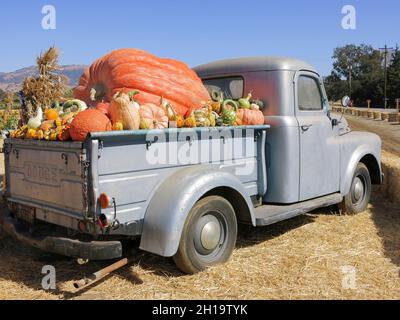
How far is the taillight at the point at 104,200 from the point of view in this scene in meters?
3.54

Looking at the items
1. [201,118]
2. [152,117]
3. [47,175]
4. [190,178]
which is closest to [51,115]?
[47,175]

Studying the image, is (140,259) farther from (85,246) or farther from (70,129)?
(70,129)

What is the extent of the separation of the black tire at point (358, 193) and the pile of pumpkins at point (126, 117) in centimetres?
210

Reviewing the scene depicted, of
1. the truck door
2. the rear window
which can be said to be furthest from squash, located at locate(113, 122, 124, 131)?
the truck door

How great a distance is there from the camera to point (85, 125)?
3625mm

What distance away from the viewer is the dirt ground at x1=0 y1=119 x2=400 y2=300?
393cm

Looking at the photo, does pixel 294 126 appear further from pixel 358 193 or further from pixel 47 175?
pixel 47 175

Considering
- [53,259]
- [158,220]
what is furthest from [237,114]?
[53,259]

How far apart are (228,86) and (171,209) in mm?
2454

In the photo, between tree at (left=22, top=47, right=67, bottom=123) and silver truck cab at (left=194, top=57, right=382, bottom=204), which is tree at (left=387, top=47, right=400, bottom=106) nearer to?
tree at (left=22, top=47, right=67, bottom=123)

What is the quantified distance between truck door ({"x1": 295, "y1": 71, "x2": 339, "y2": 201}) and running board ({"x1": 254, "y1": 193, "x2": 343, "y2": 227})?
0.28 ft

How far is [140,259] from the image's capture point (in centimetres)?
461

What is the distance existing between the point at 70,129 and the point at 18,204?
1.25 m

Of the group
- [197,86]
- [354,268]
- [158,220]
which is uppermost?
[197,86]
